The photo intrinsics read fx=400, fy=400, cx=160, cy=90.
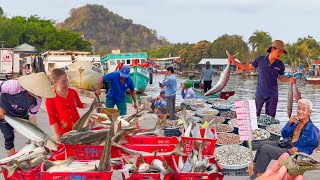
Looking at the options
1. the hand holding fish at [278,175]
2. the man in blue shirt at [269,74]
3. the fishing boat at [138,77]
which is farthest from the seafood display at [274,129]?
the fishing boat at [138,77]

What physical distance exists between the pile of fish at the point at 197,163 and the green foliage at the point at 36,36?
5591 cm

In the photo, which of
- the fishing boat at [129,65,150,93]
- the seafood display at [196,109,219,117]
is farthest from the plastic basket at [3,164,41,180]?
the fishing boat at [129,65,150,93]

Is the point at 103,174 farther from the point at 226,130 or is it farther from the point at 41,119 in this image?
the point at 41,119

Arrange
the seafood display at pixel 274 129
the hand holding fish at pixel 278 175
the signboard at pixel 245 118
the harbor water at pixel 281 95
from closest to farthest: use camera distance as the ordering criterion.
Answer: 1. the hand holding fish at pixel 278 175
2. the signboard at pixel 245 118
3. the seafood display at pixel 274 129
4. the harbor water at pixel 281 95

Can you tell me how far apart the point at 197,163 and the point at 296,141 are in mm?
1646

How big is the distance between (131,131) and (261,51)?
8677 centimetres

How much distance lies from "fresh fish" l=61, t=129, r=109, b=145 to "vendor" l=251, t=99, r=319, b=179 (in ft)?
5.98

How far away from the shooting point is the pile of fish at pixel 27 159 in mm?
3873

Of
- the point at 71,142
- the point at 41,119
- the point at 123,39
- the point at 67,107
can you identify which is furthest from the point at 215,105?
the point at 123,39

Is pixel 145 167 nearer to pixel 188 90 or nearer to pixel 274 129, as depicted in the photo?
pixel 274 129

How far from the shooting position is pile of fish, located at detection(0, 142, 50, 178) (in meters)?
3.87

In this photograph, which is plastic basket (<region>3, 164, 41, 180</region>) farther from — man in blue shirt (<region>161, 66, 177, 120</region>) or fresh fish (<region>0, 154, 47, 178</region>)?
man in blue shirt (<region>161, 66, 177, 120</region>)

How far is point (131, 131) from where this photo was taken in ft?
14.6

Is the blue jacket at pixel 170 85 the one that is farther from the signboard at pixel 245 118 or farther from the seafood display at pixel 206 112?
the signboard at pixel 245 118
